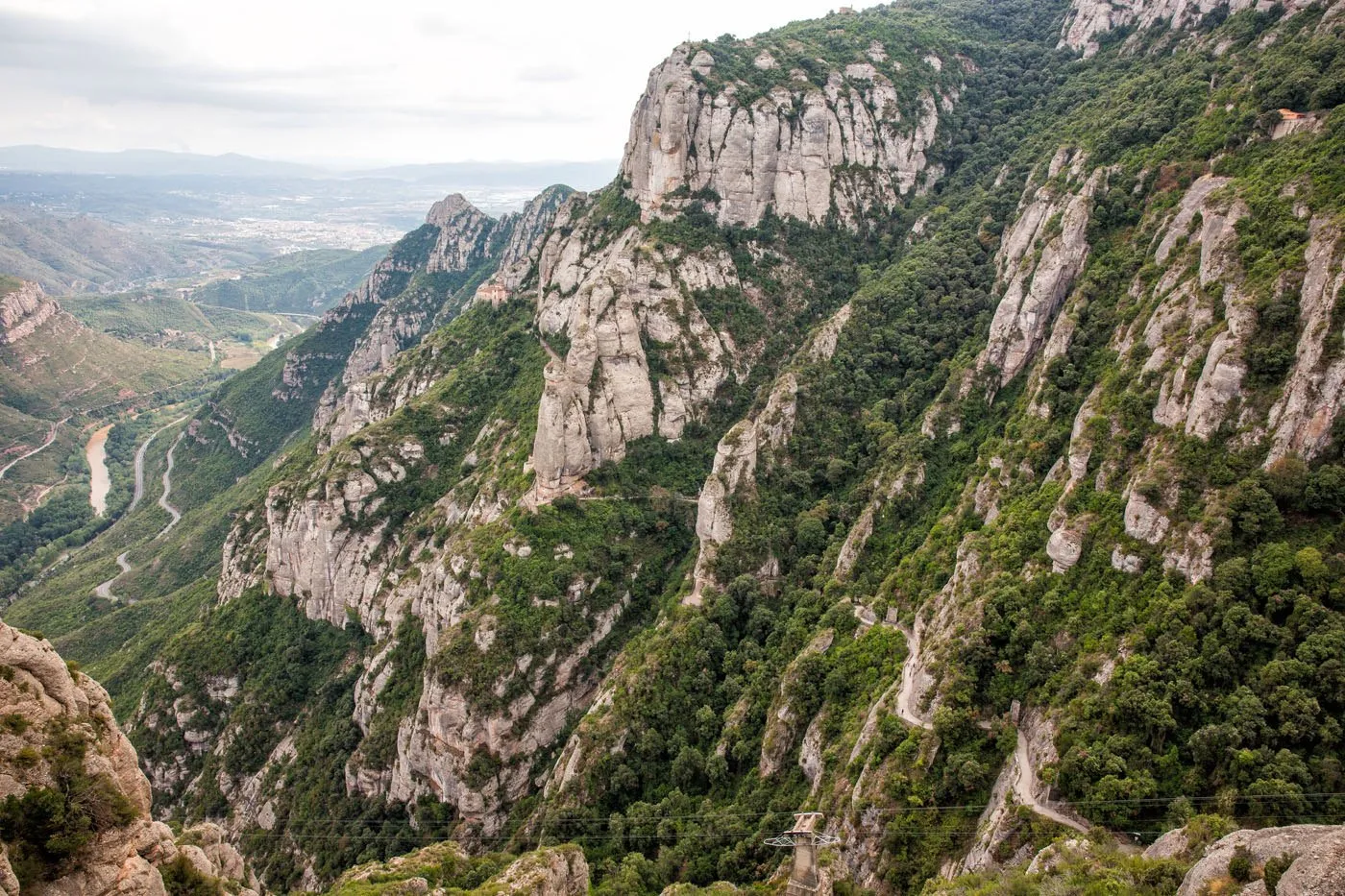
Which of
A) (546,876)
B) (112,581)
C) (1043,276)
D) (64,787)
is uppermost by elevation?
(1043,276)

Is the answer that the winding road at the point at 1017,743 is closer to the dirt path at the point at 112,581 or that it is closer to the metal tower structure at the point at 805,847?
the metal tower structure at the point at 805,847

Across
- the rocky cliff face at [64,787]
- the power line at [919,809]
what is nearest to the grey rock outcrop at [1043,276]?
the power line at [919,809]

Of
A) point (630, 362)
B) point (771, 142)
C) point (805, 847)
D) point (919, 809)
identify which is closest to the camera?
point (919, 809)

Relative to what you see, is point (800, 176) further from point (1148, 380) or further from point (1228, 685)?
point (1228, 685)

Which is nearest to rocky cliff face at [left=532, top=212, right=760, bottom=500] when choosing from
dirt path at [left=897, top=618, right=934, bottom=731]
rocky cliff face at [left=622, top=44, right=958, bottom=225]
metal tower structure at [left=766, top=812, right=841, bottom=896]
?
rocky cliff face at [left=622, top=44, right=958, bottom=225]

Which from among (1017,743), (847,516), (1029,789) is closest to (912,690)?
(1017,743)

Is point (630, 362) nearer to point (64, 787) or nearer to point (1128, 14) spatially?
point (64, 787)

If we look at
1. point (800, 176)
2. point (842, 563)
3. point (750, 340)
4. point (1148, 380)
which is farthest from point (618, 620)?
point (800, 176)
